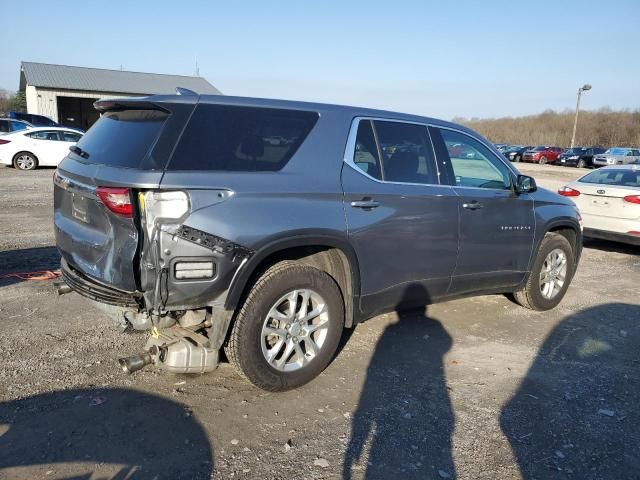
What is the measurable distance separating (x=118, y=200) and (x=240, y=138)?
0.85 m

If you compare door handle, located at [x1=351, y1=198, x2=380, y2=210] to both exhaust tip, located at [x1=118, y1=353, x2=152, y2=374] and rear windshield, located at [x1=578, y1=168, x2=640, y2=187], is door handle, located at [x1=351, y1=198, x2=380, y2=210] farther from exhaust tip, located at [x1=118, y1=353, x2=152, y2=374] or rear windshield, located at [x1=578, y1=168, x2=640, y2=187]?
rear windshield, located at [x1=578, y1=168, x2=640, y2=187]

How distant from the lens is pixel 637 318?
217 inches

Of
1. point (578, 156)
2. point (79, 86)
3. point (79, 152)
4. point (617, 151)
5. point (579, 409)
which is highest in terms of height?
point (79, 86)

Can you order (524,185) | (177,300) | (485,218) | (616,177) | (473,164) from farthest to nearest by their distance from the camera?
1. (616,177)
2. (524,185)
3. (473,164)
4. (485,218)
5. (177,300)

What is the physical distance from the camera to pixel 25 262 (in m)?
6.34

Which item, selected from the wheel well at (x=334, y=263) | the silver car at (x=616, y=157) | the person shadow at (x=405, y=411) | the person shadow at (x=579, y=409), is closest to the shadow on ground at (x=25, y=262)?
the wheel well at (x=334, y=263)

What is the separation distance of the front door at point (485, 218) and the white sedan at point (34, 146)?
15550 mm

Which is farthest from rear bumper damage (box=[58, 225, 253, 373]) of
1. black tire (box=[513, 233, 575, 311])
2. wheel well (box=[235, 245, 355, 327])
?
black tire (box=[513, 233, 575, 311])

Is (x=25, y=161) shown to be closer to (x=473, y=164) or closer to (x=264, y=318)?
(x=473, y=164)

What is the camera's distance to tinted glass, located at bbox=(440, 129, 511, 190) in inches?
178

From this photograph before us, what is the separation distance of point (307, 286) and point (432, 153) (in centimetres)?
170

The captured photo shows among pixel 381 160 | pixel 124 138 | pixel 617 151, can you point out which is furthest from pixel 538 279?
pixel 617 151

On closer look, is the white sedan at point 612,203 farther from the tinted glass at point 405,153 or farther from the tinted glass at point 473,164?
the tinted glass at point 405,153

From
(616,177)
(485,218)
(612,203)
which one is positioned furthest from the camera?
(616,177)
